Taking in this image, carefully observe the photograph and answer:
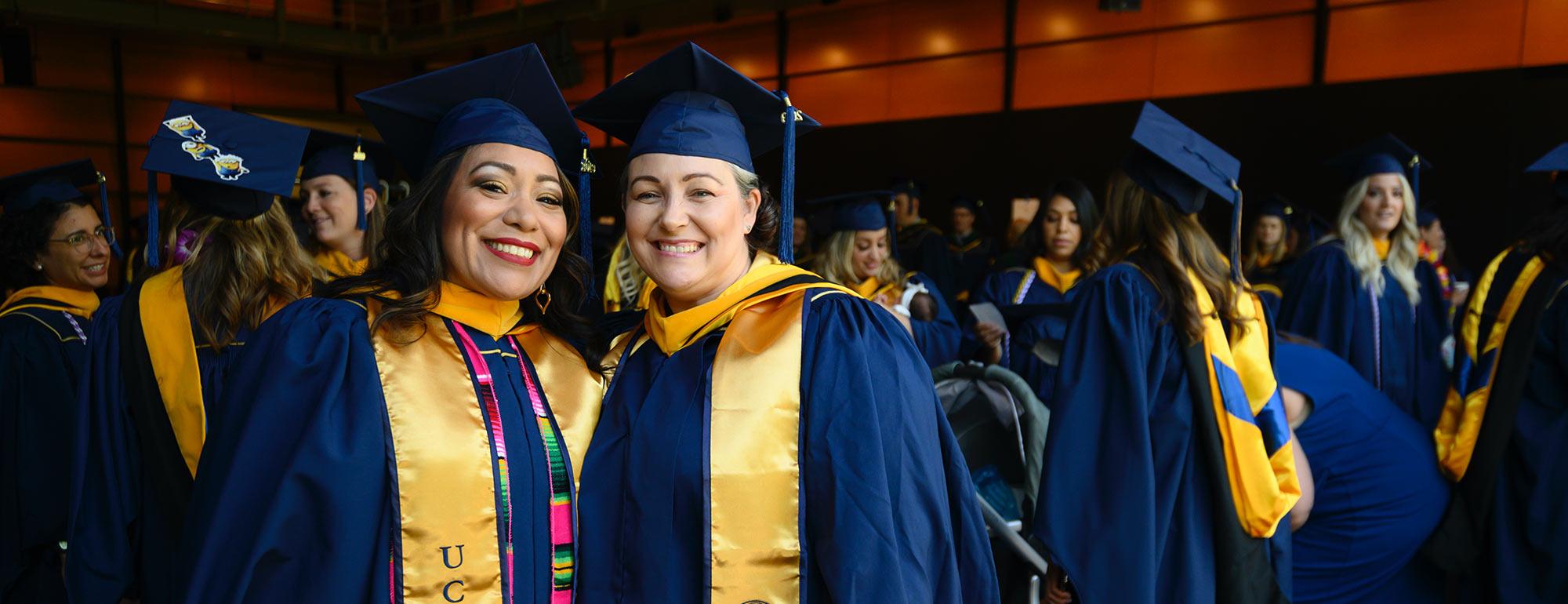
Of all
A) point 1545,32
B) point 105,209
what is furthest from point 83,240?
point 1545,32

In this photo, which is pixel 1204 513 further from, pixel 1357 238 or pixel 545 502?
pixel 1357 238

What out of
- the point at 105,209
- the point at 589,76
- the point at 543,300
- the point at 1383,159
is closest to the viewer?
the point at 543,300

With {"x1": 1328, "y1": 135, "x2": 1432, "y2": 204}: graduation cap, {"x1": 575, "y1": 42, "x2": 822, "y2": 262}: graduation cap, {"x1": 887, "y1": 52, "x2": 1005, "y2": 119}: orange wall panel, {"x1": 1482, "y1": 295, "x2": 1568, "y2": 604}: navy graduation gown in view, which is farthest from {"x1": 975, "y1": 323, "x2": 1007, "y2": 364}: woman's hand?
{"x1": 887, "y1": 52, "x2": 1005, "y2": 119}: orange wall panel

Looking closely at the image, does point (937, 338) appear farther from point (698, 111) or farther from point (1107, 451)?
point (698, 111)

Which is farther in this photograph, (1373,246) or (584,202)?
(1373,246)

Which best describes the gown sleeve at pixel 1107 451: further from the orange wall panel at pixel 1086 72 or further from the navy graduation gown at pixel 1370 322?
the orange wall panel at pixel 1086 72

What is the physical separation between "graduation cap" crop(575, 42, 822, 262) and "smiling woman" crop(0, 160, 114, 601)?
2091mm

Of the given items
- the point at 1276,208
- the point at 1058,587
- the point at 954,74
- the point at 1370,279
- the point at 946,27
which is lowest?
the point at 1058,587

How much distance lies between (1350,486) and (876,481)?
2.00 meters

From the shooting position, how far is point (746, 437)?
1629mm

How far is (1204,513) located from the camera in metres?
2.49

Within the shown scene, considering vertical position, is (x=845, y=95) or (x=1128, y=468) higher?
(x=845, y=95)

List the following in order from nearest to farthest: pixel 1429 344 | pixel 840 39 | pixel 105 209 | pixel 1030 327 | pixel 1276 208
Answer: pixel 105 209, pixel 1030 327, pixel 1429 344, pixel 1276 208, pixel 840 39

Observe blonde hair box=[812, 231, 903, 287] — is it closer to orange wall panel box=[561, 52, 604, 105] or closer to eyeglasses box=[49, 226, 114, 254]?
eyeglasses box=[49, 226, 114, 254]
